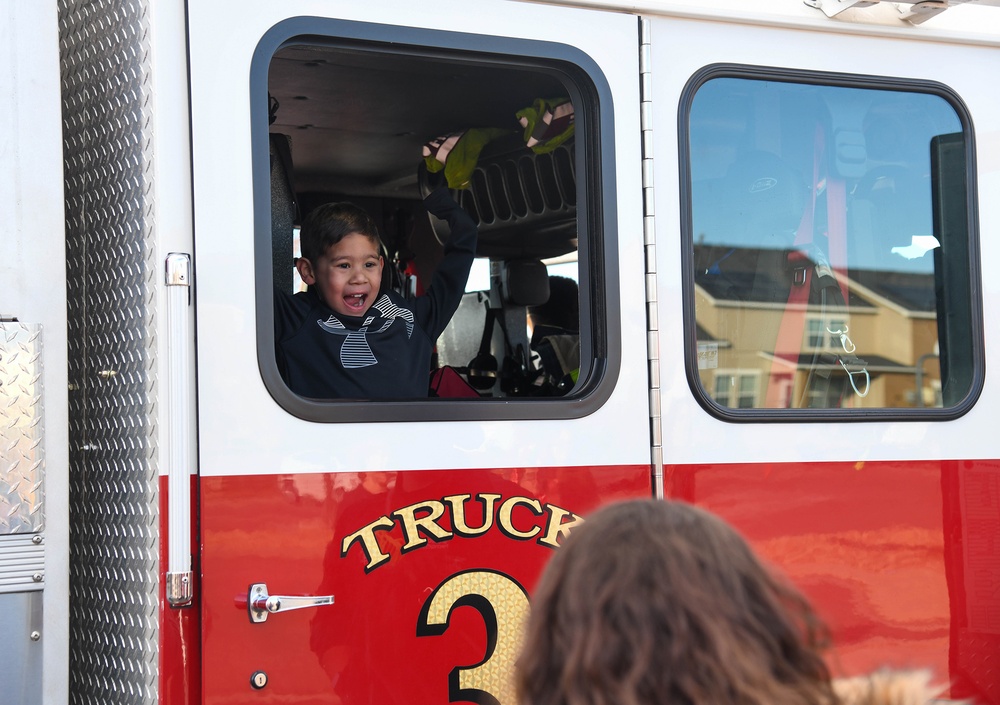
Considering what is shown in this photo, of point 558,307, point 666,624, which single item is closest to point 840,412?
point 558,307

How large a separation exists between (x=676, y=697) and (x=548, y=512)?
4.15 ft

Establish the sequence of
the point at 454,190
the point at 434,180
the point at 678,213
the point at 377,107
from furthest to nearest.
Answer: the point at 454,190
the point at 434,180
the point at 377,107
the point at 678,213

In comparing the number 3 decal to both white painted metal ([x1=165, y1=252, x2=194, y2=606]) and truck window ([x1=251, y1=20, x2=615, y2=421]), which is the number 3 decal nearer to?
truck window ([x1=251, y1=20, x2=615, y2=421])

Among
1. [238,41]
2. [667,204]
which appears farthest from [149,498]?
[667,204]

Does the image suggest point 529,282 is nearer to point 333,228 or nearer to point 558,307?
point 558,307

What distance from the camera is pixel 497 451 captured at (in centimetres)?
225

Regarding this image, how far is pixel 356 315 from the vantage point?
2791mm

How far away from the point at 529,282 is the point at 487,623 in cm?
154

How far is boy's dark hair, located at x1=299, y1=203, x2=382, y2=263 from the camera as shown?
291 centimetres

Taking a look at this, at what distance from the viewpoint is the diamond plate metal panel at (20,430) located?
2.03 meters

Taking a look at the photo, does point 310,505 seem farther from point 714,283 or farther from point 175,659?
point 714,283

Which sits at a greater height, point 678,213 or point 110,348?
point 678,213

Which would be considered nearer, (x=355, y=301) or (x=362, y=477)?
(x=362, y=477)

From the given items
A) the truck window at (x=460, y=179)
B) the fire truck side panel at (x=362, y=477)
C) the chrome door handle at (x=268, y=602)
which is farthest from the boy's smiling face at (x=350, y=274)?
the chrome door handle at (x=268, y=602)
